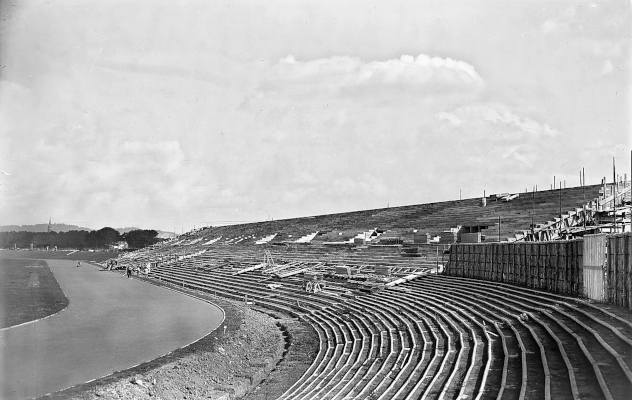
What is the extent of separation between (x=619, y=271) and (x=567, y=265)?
161 inches

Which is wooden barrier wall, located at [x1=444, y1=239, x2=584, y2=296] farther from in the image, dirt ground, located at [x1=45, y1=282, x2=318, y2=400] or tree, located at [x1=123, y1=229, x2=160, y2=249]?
tree, located at [x1=123, y1=229, x2=160, y2=249]

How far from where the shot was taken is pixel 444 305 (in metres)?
24.6

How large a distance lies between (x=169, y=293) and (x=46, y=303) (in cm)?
917

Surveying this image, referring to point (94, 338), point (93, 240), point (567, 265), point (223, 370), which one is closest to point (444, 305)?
point (567, 265)

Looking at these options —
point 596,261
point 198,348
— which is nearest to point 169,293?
point 198,348

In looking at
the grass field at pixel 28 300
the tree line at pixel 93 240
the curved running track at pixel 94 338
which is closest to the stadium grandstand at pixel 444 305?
the curved running track at pixel 94 338

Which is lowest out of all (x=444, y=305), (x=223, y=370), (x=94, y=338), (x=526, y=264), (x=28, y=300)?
(x=223, y=370)

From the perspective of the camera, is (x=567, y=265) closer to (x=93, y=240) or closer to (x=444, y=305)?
(x=444, y=305)

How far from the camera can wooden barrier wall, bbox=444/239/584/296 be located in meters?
20.2

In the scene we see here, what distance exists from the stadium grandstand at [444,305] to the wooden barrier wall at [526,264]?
0.16 metres

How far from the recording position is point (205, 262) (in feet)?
215

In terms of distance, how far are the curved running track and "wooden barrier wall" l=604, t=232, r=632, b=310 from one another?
48.1 feet

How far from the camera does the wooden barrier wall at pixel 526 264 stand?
20188mm

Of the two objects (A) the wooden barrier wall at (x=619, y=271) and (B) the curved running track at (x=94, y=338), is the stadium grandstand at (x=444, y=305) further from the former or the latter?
(B) the curved running track at (x=94, y=338)
